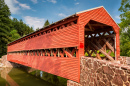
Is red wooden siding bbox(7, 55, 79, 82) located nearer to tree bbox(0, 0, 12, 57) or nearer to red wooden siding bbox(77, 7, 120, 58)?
red wooden siding bbox(77, 7, 120, 58)

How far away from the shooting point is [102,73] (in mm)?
4418

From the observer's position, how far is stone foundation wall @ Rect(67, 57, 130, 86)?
3.50m

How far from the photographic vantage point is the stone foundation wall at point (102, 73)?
350 cm

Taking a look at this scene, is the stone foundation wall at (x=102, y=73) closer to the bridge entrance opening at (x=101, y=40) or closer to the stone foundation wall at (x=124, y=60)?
the bridge entrance opening at (x=101, y=40)

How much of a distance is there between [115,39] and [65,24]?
208 inches

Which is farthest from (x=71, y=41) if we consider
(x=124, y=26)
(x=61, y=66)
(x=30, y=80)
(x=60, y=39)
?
(x=124, y=26)

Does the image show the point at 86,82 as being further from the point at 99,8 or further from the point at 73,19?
the point at 99,8

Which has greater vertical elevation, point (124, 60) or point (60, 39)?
point (60, 39)

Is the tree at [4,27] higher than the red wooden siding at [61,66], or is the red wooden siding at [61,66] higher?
the tree at [4,27]

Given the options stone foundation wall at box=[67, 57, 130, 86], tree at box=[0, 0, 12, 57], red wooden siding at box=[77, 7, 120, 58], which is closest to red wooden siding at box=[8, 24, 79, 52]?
red wooden siding at box=[77, 7, 120, 58]

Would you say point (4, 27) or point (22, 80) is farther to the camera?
point (4, 27)

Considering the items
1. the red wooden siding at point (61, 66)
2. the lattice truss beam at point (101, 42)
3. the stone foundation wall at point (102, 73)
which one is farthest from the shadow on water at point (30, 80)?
the stone foundation wall at point (102, 73)

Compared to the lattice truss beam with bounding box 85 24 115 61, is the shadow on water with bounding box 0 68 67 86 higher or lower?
lower

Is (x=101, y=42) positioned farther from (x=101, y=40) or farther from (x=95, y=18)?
(x=95, y=18)
